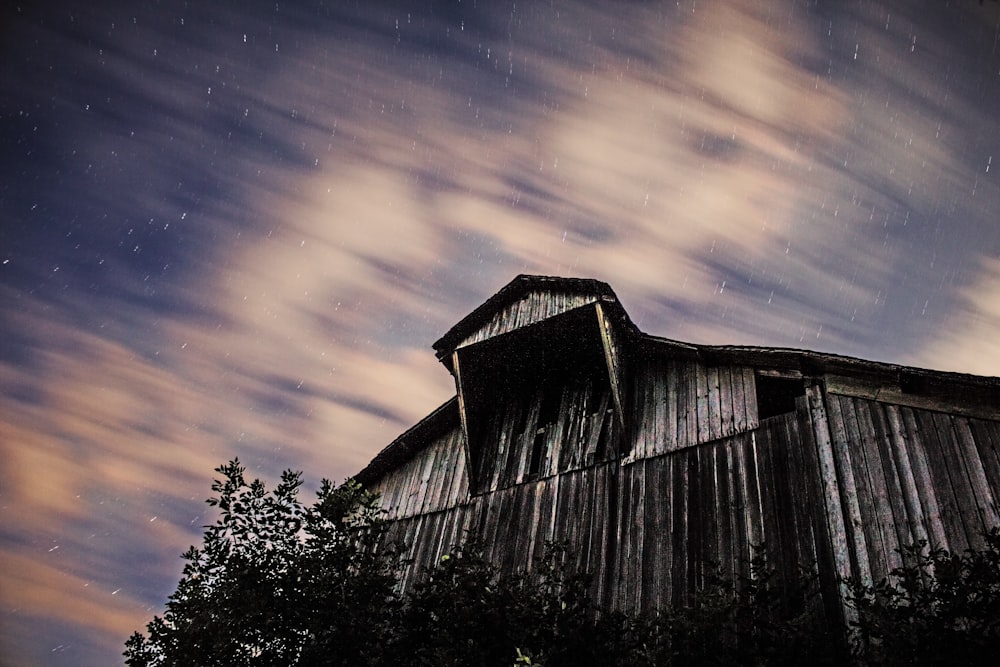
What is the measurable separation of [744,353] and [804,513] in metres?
2.87

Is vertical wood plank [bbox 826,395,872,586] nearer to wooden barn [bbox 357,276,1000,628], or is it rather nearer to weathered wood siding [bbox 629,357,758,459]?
wooden barn [bbox 357,276,1000,628]

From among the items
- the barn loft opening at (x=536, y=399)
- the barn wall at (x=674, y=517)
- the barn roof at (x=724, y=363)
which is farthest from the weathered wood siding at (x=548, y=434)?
the barn roof at (x=724, y=363)

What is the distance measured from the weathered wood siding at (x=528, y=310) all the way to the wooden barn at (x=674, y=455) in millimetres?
32

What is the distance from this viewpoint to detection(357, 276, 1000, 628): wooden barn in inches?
301

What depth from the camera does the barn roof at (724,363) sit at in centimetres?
796

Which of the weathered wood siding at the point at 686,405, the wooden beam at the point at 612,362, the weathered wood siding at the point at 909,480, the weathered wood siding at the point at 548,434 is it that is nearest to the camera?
the weathered wood siding at the point at 909,480

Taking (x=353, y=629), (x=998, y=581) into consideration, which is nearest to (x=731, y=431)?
(x=998, y=581)

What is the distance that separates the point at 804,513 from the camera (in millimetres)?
8109

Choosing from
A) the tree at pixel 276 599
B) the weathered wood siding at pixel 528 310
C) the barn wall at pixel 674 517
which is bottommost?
the tree at pixel 276 599

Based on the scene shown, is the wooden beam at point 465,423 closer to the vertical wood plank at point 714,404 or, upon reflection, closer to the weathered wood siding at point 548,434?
the weathered wood siding at point 548,434

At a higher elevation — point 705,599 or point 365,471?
point 365,471

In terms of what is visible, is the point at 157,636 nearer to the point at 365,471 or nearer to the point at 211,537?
the point at 211,537

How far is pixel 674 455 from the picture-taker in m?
10.0

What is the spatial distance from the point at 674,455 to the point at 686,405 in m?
0.97
